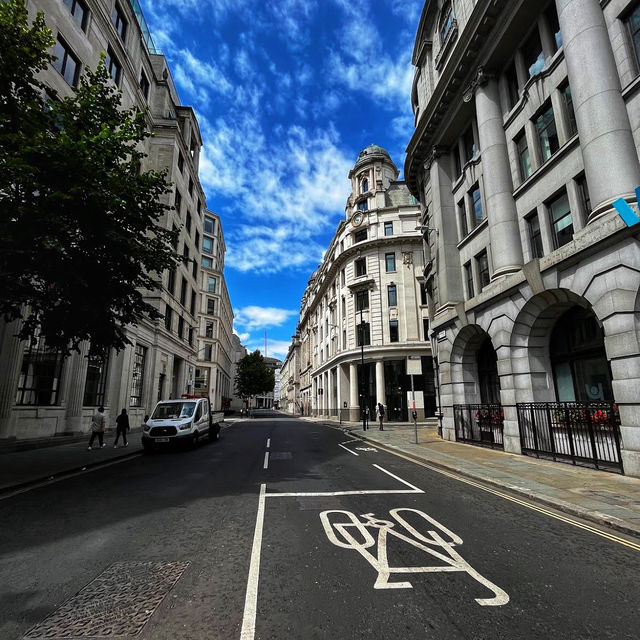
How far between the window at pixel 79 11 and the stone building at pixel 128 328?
5cm

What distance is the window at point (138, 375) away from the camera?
83.2 feet

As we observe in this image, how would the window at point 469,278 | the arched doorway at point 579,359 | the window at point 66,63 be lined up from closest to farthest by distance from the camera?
the arched doorway at point 579,359 < the window at point 66,63 < the window at point 469,278

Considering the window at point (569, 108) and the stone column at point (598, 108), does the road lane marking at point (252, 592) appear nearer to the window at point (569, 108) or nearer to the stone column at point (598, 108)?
the stone column at point (598, 108)

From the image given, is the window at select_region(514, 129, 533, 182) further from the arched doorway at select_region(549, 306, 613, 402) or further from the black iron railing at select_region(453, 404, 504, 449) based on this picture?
the black iron railing at select_region(453, 404, 504, 449)

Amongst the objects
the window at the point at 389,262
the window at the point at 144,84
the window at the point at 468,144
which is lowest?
the window at the point at 468,144

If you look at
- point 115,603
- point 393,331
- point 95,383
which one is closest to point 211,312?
point 393,331

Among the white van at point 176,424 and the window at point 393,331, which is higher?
the window at point 393,331

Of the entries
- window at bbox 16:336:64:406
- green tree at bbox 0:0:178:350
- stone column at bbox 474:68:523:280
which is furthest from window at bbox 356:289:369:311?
green tree at bbox 0:0:178:350

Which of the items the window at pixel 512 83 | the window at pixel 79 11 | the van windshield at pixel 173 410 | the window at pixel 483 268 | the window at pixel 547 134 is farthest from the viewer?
the window at pixel 79 11

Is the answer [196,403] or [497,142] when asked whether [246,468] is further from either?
→ [497,142]

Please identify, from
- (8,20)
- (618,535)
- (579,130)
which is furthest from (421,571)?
(579,130)

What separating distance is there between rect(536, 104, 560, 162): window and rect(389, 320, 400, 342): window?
2694cm

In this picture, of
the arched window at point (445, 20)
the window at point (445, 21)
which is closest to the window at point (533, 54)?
the window at point (445, 21)

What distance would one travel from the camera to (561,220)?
42.4ft
